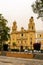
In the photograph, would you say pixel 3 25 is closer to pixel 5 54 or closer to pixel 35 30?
pixel 5 54

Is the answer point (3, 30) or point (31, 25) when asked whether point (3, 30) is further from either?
point (31, 25)

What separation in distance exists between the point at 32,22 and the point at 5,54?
68.0 metres

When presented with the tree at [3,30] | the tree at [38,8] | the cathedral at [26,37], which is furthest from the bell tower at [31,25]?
the tree at [38,8]

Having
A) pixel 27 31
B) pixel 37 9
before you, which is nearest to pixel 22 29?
pixel 27 31

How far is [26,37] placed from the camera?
440ft

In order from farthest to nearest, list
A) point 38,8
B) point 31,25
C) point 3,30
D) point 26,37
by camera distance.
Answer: point 26,37
point 31,25
point 3,30
point 38,8

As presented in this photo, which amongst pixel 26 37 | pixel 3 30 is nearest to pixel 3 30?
pixel 3 30

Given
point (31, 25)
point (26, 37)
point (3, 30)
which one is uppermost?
point (3, 30)

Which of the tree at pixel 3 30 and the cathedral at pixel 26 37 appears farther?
the cathedral at pixel 26 37

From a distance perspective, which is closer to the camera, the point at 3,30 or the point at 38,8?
the point at 38,8

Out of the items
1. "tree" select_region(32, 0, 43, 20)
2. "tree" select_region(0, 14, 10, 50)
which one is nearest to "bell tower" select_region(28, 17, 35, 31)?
"tree" select_region(0, 14, 10, 50)

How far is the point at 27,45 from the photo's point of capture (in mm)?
130375

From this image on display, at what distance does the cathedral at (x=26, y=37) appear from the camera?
413 feet

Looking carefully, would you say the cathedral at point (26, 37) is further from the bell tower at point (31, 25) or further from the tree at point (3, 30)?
the tree at point (3, 30)
